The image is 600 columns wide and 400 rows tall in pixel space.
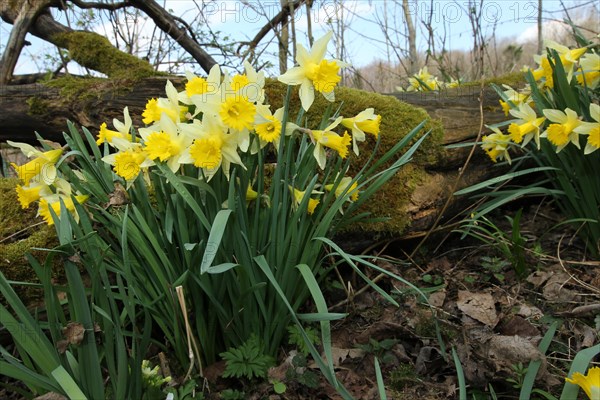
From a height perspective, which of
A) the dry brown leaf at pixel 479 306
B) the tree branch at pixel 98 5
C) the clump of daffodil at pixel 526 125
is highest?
the tree branch at pixel 98 5

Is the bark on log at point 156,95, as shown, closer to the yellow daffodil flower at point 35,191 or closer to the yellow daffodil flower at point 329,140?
the yellow daffodil flower at point 329,140

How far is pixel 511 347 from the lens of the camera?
53.6 inches

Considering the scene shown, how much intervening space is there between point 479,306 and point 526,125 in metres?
0.82

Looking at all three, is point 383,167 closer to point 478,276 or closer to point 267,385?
point 478,276

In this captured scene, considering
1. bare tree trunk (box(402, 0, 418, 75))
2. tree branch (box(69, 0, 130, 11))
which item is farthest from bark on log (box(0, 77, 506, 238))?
bare tree trunk (box(402, 0, 418, 75))

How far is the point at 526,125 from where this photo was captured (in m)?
1.99

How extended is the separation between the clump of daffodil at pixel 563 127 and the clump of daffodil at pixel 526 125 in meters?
0.09

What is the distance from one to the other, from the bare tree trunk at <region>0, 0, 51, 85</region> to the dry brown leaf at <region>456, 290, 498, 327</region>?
153 inches

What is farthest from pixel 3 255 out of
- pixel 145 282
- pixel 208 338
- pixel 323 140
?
pixel 323 140

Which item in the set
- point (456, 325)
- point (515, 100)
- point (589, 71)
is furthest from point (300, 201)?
point (589, 71)

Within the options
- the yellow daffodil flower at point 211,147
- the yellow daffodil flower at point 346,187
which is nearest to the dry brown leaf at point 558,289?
the yellow daffodil flower at point 346,187

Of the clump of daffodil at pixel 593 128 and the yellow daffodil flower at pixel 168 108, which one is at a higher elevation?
the yellow daffodil flower at pixel 168 108

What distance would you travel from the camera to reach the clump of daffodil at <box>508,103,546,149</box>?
197cm

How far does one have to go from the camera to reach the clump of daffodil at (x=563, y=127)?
1.85 meters
